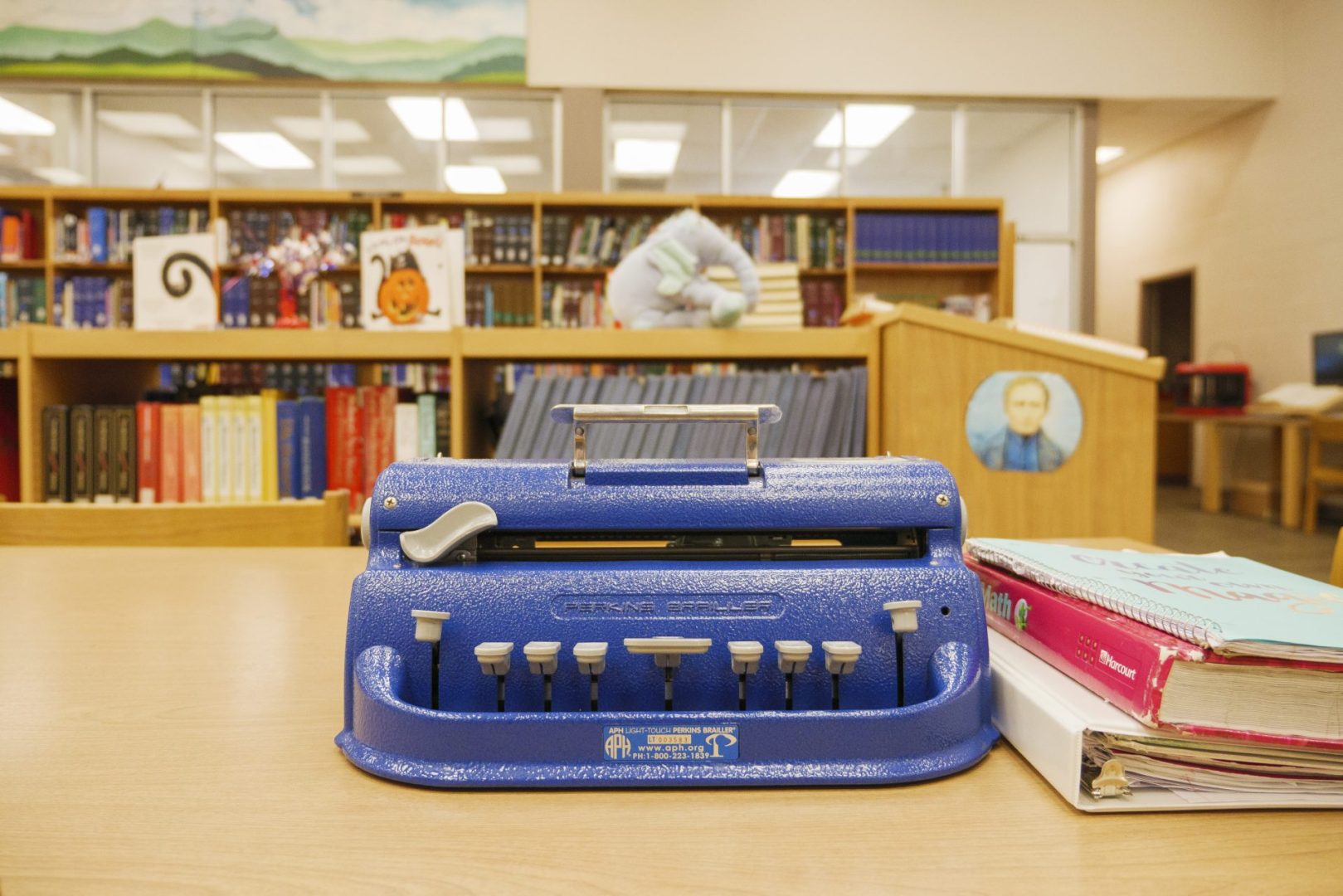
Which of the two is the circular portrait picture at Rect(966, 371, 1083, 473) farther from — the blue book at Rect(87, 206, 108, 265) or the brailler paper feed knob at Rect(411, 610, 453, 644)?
the blue book at Rect(87, 206, 108, 265)

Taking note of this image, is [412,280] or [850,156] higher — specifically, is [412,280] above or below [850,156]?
below

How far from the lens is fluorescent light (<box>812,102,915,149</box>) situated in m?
5.20

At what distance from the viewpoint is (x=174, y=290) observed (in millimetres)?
1734

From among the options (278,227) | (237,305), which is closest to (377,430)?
(237,305)

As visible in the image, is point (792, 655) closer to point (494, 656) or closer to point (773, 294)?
point (494, 656)

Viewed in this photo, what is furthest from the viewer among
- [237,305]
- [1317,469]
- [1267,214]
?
[1267,214]

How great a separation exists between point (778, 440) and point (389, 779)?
1.21 m

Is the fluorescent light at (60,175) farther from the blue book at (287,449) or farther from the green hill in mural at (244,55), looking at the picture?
the blue book at (287,449)

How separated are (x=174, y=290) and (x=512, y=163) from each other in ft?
12.5

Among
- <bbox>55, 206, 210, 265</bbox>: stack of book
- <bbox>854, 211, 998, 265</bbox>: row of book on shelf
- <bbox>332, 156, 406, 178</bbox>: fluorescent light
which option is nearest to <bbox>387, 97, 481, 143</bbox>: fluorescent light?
<bbox>332, 156, 406, 178</bbox>: fluorescent light

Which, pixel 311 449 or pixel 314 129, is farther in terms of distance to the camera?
pixel 314 129

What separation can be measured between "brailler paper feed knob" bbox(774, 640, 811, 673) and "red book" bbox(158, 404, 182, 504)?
154cm

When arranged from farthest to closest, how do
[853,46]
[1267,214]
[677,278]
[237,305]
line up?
[1267,214]
[853,46]
[237,305]
[677,278]

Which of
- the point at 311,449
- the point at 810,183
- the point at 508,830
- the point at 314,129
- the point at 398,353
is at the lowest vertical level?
the point at 508,830
